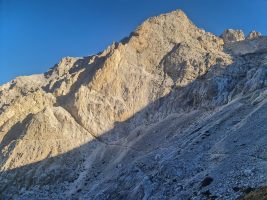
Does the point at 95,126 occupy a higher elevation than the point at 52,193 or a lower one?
higher

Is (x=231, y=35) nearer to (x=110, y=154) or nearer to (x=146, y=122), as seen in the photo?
(x=146, y=122)

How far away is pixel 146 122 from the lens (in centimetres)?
10275

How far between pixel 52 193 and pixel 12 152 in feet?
54.9

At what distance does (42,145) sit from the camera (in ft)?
317

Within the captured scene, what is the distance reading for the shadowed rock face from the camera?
5850 centimetres

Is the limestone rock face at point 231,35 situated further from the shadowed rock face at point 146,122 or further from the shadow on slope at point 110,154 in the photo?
the shadow on slope at point 110,154

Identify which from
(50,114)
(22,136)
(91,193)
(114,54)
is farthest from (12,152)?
(114,54)

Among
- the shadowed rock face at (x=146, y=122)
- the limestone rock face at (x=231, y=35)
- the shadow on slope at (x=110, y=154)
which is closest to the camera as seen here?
the shadowed rock face at (x=146, y=122)

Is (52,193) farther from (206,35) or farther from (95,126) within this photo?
(206,35)

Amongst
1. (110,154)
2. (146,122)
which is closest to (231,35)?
(146,122)

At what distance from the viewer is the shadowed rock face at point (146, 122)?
2303 inches

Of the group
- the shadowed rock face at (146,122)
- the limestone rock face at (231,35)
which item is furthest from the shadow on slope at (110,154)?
the limestone rock face at (231,35)

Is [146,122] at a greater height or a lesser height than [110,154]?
greater

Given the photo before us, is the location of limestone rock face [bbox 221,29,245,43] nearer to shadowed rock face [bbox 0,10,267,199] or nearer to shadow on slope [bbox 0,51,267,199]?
shadowed rock face [bbox 0,10,267,199]
